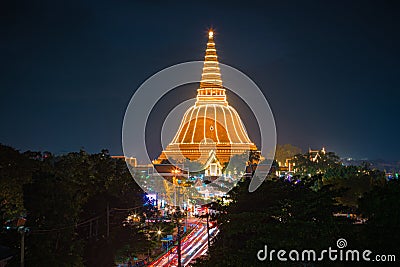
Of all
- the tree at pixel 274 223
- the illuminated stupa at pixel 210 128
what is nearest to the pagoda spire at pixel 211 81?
the illuminated stupa at pixel 210 128

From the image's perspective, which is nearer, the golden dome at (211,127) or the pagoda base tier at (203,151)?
the pagoda base tier at (203,151)

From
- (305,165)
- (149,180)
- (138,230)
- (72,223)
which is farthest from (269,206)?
(305,165)

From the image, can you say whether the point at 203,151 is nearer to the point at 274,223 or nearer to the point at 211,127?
the point at 211,127

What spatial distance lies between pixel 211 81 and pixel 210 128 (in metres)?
6.12

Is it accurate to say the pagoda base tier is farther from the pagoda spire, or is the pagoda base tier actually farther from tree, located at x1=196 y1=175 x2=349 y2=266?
tree, located at x1=196 y1=175 x2=349 y2=266

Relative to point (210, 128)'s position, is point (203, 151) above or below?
below

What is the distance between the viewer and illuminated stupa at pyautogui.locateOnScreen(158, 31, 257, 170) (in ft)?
242

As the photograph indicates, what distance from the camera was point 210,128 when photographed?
7600 cm

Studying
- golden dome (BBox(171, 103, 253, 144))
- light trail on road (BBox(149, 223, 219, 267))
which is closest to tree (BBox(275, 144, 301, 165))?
golden dome (BBox(171, 103, 253, 144))

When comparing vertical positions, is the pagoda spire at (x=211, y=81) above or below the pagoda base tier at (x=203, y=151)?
above

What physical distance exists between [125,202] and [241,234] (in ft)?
56.5

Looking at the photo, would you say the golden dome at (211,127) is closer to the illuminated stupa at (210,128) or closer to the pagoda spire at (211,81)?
the illuminated stupa at (210,128)

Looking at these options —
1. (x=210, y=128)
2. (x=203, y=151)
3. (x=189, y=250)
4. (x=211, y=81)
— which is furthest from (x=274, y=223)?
(x=211, y=81)

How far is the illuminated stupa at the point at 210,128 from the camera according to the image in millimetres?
73688
